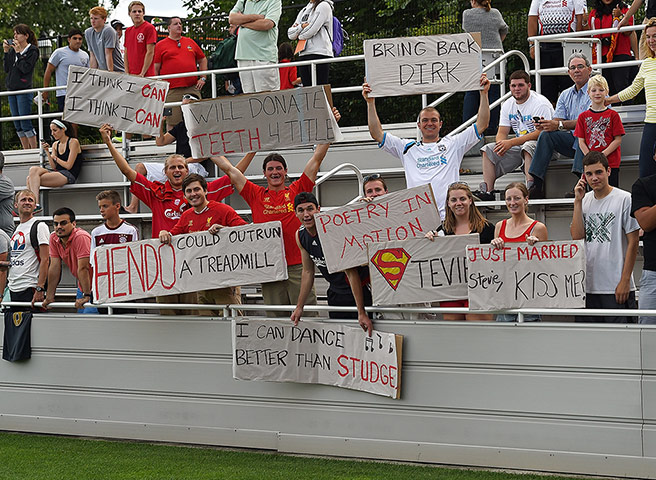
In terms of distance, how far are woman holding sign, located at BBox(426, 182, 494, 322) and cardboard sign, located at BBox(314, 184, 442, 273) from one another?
121mm

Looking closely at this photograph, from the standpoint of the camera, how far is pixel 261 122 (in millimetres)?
9391

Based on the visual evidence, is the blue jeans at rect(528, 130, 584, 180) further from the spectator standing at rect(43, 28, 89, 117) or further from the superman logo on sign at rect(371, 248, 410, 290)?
the spectator standing at rect(43, 28, 89, 117)

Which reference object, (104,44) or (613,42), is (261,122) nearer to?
(613,42)

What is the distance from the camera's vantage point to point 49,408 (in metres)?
10.2

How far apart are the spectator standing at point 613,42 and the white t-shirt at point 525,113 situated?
1.62m

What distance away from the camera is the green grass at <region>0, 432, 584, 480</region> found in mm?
8062

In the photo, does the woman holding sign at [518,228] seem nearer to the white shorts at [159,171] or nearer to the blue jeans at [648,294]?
the blue jeans at [648,294]

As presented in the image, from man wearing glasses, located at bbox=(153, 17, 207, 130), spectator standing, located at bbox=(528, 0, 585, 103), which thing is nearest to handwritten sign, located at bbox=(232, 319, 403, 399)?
spectator standing, located at bbox=(528, 0, 585, 103)

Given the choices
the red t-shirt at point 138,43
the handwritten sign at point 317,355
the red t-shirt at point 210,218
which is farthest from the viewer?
the red t-shirt at point 138,43

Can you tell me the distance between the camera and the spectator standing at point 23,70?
1558 cm

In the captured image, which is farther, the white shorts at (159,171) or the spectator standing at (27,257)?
the white shorts at (159,171)

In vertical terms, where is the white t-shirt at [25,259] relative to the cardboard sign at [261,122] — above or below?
below

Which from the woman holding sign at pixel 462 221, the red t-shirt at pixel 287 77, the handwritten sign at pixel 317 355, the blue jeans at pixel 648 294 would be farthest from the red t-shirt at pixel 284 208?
the red t-shirt at pixel 287 77

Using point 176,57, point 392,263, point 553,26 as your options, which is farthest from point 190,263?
point 176,57
